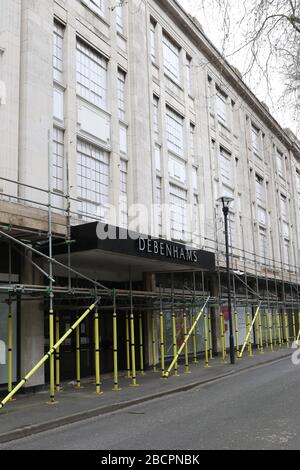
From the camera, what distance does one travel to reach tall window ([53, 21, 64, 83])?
51.2ft

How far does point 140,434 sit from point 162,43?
1879 cm

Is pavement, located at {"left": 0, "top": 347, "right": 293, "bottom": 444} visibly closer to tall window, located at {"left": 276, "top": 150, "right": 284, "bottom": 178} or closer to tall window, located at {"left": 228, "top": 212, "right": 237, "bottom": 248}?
tall window, located at {"left": 228, "top": 212, "right": 237, "bottom": 248}

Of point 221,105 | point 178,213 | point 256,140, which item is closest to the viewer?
point 178,213

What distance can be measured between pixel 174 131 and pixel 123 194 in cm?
591

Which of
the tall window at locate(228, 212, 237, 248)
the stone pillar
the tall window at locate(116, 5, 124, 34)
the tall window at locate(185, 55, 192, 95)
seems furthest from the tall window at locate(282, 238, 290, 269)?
the stone pillar

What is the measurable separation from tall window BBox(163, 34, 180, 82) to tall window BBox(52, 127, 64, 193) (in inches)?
371

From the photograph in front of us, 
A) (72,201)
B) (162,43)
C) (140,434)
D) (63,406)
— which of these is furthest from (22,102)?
(162,43)

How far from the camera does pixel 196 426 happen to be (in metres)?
8.39

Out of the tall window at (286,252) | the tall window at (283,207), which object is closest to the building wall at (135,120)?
the tall window at (286,252)

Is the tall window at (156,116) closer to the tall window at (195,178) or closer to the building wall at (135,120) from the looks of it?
the building wall at (135,120)

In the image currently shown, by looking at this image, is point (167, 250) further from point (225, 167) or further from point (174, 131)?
point (225, 167)

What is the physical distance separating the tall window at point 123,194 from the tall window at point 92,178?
908mm

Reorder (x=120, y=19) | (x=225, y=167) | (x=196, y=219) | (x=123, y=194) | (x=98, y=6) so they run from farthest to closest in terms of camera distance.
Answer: (x=225, y=167)
(x=196, y=219)
(x=120, y=19)
(x=123, y=194)
(x=98, y=6)

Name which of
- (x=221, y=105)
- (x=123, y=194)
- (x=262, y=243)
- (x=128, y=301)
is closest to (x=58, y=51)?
(x=123, y=194)
